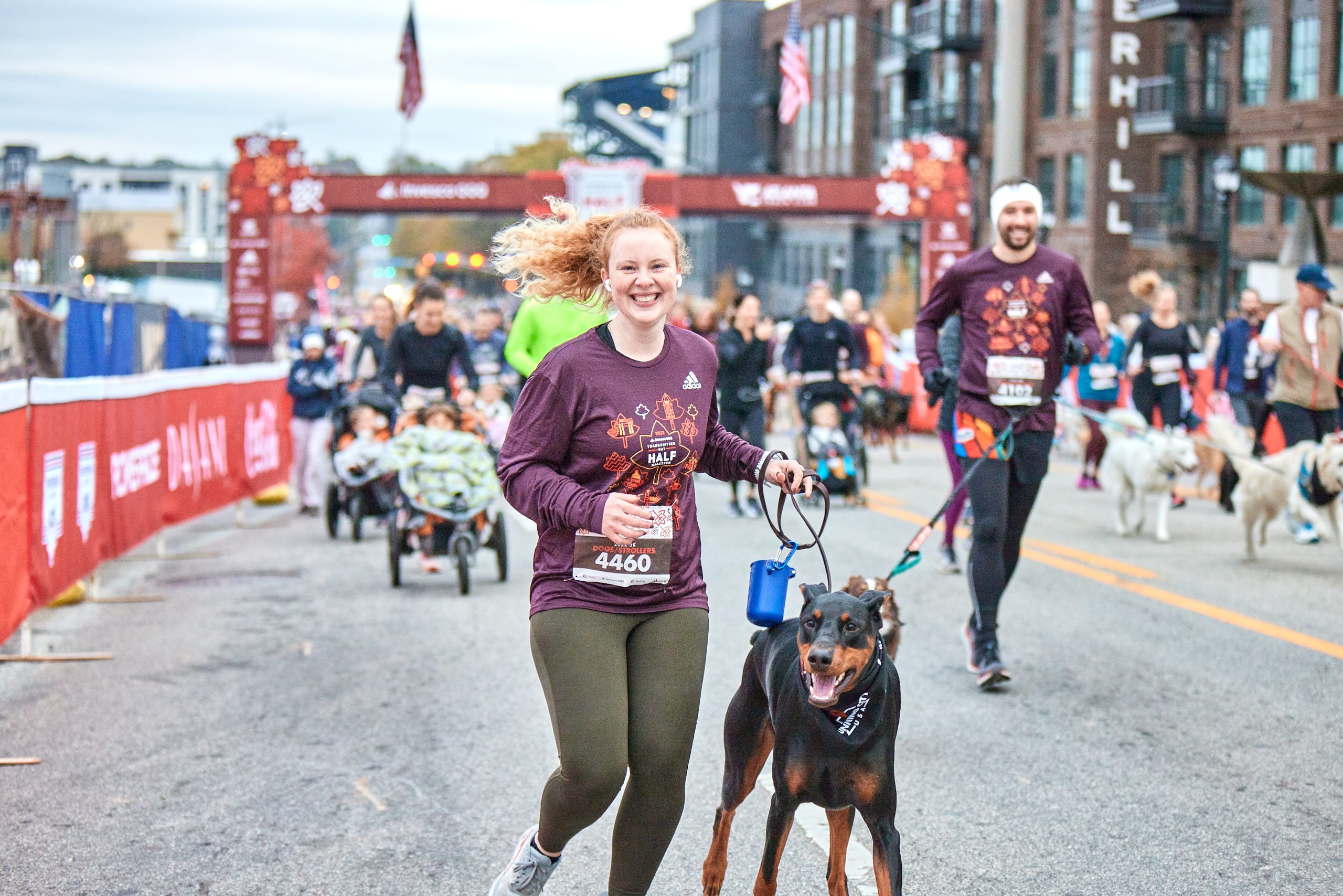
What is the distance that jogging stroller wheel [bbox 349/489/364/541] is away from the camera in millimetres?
12820

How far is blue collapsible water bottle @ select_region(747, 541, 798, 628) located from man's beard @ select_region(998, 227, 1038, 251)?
349 centimetres

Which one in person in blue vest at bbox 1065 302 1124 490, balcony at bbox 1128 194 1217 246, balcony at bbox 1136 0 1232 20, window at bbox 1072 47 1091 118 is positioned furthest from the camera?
window at bbox 1072 47 1091 118

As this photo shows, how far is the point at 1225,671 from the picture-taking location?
7609mm

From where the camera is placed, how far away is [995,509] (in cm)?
718

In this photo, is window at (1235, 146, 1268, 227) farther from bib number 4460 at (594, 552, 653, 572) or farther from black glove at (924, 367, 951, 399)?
bib number 4460 at (594, 552, 653, 572)

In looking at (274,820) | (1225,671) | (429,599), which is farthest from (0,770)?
(1225,671)

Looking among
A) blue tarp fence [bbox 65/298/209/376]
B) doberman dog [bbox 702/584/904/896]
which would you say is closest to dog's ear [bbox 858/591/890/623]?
doberman dog [bbox 702/584/904/896]

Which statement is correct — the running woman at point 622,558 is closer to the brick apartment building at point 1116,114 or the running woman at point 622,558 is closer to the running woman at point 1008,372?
the running woman at point 1008,372

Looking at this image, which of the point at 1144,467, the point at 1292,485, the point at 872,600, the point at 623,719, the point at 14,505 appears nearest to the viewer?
the point at 623,719

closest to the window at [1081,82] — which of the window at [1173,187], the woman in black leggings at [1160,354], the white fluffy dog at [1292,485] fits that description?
the window at [1173,187]

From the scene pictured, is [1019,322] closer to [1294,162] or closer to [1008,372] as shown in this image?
[1008,372]

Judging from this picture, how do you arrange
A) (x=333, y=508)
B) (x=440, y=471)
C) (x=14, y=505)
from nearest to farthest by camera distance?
(x=14, y=505) → (x=440, y=471) → (x=333, y=508)

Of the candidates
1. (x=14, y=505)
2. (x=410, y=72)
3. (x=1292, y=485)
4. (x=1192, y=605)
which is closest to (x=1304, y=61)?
(x=410, y=72)

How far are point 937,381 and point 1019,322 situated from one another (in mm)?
450
